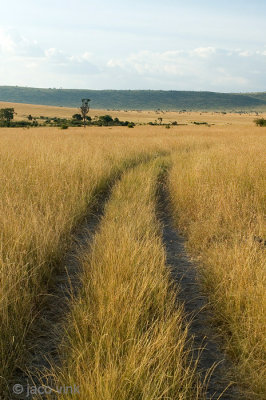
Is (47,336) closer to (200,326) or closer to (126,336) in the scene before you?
(126,336)

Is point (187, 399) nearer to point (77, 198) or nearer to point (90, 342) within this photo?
point (90, 342)

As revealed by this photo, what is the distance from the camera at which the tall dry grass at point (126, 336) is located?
1878 mm

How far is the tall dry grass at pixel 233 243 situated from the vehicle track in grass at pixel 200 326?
0.29ft

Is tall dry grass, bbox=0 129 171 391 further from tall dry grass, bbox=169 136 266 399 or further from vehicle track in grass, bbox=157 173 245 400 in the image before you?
tall dry grass, bbox=169 136 266 399

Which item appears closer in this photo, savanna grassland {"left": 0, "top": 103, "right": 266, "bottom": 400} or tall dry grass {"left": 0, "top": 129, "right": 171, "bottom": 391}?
savanna grassland {"left": 0, "top": 103, "right": 266, "bottom": 400}

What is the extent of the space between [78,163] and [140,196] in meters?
2.57

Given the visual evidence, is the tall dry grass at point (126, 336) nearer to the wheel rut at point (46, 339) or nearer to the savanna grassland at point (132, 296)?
the savanna grassland at point (132, 296)

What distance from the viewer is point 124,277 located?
310 cm

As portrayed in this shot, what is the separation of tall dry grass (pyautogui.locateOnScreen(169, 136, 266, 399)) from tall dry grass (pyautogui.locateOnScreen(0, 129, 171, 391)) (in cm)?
159

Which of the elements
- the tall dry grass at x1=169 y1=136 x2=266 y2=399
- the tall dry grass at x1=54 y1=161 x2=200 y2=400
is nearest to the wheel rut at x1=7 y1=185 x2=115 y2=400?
the tall dry grass at x1=54 y1=161 x2=200 y2=400

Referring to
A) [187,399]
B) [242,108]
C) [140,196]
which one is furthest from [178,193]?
[242,108]

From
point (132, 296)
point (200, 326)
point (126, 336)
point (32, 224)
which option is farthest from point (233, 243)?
point (32, 224)

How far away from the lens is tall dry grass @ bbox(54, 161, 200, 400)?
1878 mm

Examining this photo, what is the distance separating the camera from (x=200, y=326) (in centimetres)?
292
